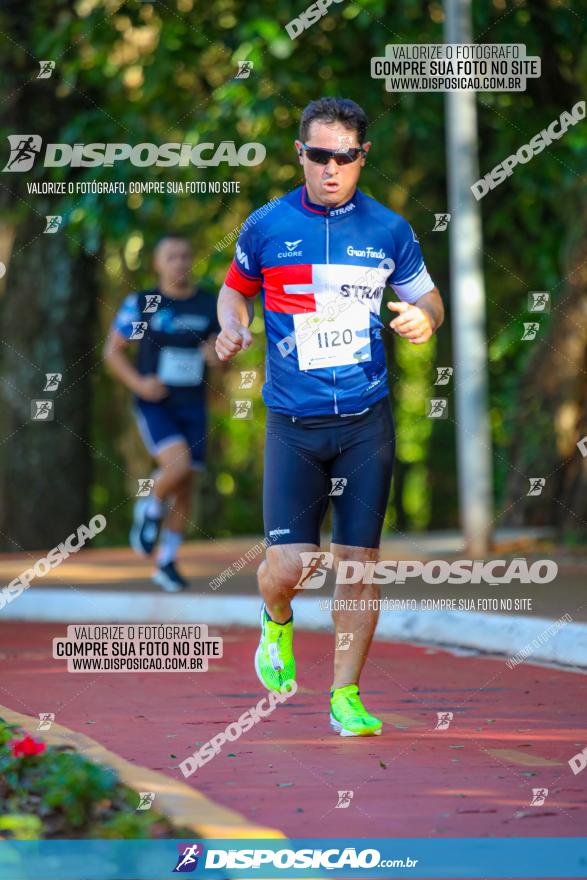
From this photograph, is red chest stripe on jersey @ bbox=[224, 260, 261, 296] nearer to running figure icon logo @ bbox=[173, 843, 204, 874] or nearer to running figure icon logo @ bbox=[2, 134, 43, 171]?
running figure icon logo @ bbox=[173, 843, 204, 874]

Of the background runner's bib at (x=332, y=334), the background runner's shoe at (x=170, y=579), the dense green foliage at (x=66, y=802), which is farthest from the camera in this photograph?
the background runner's shoe at (x=170, y=579)

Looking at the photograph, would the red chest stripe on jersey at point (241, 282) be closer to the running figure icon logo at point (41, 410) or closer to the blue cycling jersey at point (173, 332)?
the blue cycling jersey at point (173, 332)

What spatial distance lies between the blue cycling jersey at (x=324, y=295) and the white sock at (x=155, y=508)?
19.4 feet

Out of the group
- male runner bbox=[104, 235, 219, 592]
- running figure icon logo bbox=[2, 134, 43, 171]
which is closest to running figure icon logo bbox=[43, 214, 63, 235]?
running figure icon logo bbox=[2, 134, 43, 171]

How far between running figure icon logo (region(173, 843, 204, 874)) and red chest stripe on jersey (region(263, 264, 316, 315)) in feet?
8.87

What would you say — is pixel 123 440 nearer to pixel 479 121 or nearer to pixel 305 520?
pixel 479 121

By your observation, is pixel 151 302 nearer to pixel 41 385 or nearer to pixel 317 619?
pixel 317 619

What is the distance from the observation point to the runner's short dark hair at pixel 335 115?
6.68m

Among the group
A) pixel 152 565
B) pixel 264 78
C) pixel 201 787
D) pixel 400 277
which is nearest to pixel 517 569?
pixel 152 565

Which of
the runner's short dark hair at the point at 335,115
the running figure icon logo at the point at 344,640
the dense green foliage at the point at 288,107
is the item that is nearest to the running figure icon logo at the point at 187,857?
the running figure icon logo at the point at 344,640

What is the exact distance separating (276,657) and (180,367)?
572 cm

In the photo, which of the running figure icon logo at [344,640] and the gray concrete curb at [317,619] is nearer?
the running figure icon logo at [344,640]
